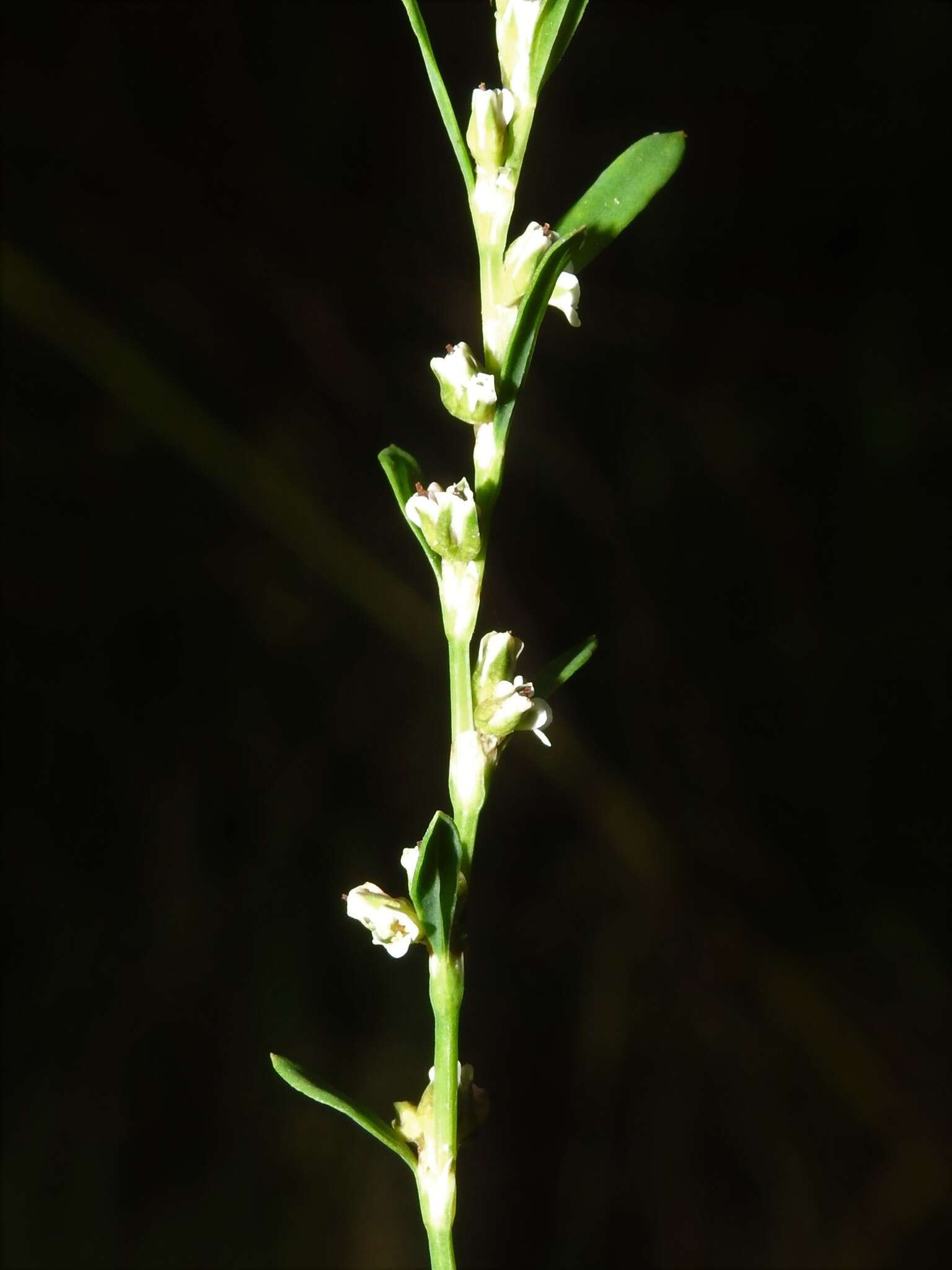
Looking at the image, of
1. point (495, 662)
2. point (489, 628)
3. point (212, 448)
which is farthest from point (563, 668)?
point (212, 448)

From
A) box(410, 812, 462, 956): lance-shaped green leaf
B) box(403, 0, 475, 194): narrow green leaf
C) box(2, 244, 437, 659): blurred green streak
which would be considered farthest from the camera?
box(2, 244, 437, 659): blurred green streak

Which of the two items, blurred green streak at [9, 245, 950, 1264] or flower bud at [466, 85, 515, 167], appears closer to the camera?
flower bud at [466, 85, 515, 167]

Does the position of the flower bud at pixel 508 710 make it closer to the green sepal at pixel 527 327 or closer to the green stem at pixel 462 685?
the green stem at pixel 462 685

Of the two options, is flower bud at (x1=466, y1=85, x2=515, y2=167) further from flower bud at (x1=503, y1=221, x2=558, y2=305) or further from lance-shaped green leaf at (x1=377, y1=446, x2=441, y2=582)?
lance-shaped green leaf at (x1=377, y1=446, x2=441, y2=582)

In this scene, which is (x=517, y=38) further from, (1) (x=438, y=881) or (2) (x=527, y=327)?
(1) (x=438, y=881)

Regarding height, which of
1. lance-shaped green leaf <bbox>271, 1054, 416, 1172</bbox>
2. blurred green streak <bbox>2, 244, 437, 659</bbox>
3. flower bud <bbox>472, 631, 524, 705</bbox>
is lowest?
lance-shaped green leaf <bbox>271, 1054, 416, 1172</bbox>

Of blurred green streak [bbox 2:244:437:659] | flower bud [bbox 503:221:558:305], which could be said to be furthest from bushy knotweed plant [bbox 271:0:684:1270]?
blurred green streak [bbox 2:244:437:659]
